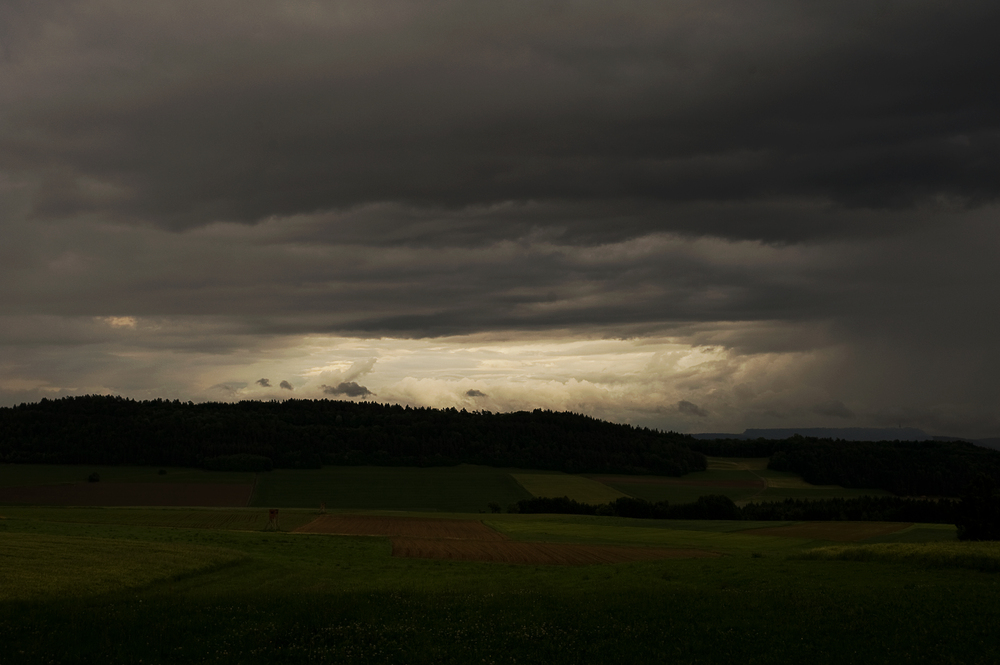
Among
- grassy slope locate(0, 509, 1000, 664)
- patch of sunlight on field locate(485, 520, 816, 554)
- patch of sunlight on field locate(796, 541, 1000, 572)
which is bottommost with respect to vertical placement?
patch of sunlight on field locate(485, 520, 816, 554)

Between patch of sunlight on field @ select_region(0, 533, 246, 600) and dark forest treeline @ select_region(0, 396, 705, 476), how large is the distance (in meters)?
121

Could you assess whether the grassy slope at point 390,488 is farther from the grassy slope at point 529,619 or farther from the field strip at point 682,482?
the grassy slope at point 529,619

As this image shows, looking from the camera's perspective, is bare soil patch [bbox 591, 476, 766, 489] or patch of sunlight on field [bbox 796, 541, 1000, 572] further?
bare soil patch [bbox 591, 476, 766, 489]

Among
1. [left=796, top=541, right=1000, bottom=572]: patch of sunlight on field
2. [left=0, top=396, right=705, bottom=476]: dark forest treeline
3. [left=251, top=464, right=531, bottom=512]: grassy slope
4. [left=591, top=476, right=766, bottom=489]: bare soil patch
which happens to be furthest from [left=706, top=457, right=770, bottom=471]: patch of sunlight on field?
[left=796, top=541, right=1000, bottom=572]: patch of sunlight on field

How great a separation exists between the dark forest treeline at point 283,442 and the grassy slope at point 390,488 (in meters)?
10.6

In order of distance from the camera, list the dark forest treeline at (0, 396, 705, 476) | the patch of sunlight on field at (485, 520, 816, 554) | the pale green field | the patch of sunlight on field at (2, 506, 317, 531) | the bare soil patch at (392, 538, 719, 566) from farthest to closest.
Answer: the dark forest treeline at (0, 396, 705, 476), the pale green field, the patch of sunlight on field at (2, 506, 317, 531), the patch of sunlight on field at (485, 520, 816, 554), the bare soil patch at (392, 538, 719, 566)

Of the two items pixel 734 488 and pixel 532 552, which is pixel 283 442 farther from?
pixel 532 552

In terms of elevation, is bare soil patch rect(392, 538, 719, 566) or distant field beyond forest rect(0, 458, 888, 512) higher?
bare soil patch rect(392, 538, 719, 566)

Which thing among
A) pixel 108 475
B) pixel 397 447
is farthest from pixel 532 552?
pixel 397 447

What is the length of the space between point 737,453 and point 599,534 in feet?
460

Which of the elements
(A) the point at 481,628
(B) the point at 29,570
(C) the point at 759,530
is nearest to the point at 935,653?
(A) the point at 481,628

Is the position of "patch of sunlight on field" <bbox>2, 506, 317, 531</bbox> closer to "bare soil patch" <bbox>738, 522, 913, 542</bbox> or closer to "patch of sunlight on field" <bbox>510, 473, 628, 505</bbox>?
"patch of sunlight on field" <bbox>510, 473, 628, 505</bbox>

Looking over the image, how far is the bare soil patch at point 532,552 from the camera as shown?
4897cm

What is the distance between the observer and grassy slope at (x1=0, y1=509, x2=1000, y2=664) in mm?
17906
